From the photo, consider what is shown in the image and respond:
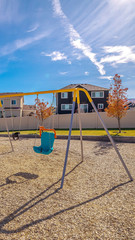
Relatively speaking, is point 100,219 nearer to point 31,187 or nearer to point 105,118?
point 31,187

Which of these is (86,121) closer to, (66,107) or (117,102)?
(117,102)

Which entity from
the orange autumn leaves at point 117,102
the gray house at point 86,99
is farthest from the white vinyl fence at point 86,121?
the gray house at point 86,99

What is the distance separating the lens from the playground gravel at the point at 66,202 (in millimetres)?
3104

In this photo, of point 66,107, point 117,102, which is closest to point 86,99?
point 66,107

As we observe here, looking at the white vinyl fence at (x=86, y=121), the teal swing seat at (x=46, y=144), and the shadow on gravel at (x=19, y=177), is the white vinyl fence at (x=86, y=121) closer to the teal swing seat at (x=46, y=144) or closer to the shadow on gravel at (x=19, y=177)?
the teal swing seat at (x=46, y=144)

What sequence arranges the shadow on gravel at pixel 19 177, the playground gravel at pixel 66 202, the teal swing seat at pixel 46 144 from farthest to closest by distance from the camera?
the teal swing seat at pixel 46 144 < the shadow on gravel at pixel 19 177 < the playground gravel at pixel 66 202

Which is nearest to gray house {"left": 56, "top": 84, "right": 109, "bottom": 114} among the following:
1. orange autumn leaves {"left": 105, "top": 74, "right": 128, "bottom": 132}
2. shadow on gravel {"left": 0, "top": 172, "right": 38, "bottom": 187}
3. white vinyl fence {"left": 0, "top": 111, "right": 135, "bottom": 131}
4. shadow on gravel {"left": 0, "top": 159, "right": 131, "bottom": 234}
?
white vinyl fence {"left": 0, "top": 111, "right": 135, "bottom": 131}

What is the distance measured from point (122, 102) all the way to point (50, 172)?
1255 cm

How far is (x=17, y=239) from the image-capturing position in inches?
115

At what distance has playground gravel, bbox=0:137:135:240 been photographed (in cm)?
310

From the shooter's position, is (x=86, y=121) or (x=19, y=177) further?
(x=86, y=121)

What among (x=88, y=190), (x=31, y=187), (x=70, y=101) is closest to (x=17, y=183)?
(x=31, y=187)

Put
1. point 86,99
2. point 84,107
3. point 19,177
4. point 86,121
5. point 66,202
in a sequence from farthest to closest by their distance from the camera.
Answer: point 84,107
point 86,99
point 86,121
point 19,177
point 66,202

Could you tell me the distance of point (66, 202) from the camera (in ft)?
13.6
